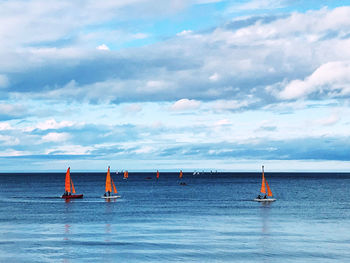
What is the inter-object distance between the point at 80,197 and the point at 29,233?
80.8m

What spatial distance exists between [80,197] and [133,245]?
95790mm

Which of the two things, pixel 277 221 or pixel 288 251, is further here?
pixel 277 221

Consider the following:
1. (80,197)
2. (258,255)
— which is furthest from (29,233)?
(80,197)

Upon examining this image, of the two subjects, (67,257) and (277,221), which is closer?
(67,257)

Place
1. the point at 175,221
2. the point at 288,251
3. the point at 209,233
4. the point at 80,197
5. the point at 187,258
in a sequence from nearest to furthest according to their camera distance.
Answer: the point at 187,258
the point at 288,251
the point at 209,233
the point at 175,221
the point at 80,197

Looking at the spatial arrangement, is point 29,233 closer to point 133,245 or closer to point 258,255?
point 133,245

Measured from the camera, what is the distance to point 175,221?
3809 inches

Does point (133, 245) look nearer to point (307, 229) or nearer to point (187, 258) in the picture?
point (187, 258)

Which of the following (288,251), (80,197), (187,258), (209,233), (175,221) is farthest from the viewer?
(80,197)

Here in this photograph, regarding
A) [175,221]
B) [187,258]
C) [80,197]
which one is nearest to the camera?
[187,258]

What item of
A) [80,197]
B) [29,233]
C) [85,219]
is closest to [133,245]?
[29,233]

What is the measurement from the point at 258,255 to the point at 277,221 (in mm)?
36749

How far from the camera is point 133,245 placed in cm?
6862

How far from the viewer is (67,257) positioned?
60.6 metres
